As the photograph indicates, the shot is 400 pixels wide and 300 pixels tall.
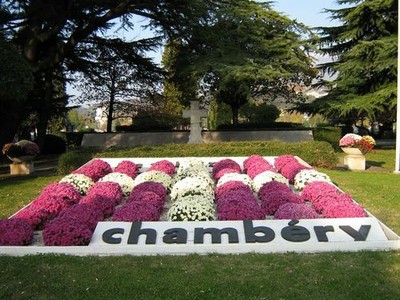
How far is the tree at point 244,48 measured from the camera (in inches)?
818

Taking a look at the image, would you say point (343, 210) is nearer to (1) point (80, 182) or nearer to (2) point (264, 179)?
(2) point (264, 179)

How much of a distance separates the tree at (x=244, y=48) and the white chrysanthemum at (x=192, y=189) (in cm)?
A: 1146

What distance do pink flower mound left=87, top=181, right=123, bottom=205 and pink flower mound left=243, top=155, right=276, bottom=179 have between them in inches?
133

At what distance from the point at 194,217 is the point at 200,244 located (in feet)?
3.31

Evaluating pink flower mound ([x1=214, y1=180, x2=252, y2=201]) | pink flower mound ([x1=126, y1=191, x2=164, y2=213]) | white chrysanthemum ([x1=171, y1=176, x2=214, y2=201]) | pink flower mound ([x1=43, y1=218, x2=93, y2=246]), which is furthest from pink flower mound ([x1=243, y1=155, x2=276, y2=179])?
pink flower mound ([x1=43, y1=218, x2=93, y2=246])

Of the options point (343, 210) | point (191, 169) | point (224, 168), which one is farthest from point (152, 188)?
point (343, 210)

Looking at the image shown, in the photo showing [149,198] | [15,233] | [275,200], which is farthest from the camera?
[149,198]

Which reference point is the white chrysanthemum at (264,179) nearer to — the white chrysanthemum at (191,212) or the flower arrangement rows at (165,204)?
the flower arrangement rows at (165,204)

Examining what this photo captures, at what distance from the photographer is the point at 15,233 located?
6324 mm

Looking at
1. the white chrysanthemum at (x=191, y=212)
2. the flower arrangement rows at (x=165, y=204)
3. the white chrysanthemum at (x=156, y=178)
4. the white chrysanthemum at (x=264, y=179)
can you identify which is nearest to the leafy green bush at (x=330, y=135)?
the flower arrangement rows at (x=165, y=204)

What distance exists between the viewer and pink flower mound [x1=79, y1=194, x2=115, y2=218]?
24.8 ft

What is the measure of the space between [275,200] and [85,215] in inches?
122

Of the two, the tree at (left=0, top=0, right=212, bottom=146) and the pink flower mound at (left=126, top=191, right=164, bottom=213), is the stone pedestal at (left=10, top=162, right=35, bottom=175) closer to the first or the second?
the tree at (left=0, top=0, right=212, bottom=146)

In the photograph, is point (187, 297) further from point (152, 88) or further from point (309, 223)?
point (152, 88)
